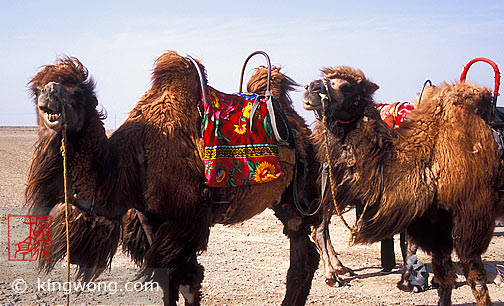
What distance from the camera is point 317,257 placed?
190 inches

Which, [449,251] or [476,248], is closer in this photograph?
[476,248]

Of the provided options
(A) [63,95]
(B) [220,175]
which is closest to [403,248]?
(B) [220,175]

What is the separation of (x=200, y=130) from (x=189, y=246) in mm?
875

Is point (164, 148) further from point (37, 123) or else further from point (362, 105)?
point (362, 105)

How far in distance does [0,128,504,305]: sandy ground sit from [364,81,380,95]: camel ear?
243 centimetres

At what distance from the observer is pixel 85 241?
11.5ft

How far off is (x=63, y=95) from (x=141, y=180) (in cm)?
81

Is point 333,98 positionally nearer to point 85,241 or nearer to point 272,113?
point 272,113

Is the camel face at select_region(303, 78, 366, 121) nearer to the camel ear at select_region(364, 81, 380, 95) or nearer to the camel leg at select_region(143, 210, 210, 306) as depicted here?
the camel ear at select_region(364, 81, 380, 95)

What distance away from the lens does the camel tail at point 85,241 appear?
3.44m

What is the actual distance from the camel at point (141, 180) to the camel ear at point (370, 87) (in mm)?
772

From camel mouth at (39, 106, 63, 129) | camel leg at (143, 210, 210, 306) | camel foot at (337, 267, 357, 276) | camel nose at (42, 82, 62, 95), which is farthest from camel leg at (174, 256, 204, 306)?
camel foot at (337, 267, 357, 276)

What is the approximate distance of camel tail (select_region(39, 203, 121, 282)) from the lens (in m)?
3.44

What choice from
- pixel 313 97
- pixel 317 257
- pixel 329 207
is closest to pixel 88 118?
pixel 313 97
